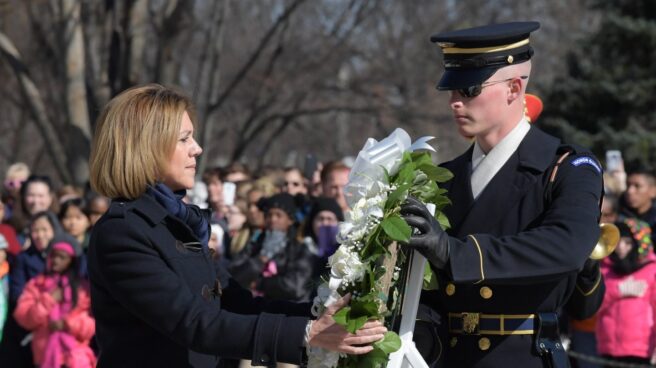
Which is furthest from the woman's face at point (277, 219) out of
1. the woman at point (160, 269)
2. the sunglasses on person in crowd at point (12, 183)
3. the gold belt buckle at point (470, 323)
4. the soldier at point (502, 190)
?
the woman at point (160, 269)

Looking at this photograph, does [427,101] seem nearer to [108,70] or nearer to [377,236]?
[108,70]

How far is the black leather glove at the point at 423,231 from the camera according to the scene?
3650mm

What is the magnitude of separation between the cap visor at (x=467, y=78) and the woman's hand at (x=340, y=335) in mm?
988

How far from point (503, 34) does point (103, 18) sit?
13.6 meters

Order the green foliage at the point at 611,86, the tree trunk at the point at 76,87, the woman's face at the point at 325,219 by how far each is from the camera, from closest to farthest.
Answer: the woman's face at the point at 325,219 → the tree trunk at the point at 76,87 → the green foliage at the point at 611,86

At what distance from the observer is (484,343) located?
4.29m

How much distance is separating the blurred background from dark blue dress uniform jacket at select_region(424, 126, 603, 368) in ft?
21.1

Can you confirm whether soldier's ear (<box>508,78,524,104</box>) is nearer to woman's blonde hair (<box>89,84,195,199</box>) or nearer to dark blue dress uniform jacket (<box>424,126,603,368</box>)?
dark blue dress uniform jacket (<box>424,126,603,368</box>)

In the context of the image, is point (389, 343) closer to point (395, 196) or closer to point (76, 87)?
point (395, 196)

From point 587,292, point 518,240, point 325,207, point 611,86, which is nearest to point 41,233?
point 325,207

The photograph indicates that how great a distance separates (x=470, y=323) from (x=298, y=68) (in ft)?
59.9

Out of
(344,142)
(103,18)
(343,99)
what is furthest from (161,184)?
(344,142)

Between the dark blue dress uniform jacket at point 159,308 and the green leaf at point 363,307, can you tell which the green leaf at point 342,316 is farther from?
the dark blue dress uniform jacket at point 159,308

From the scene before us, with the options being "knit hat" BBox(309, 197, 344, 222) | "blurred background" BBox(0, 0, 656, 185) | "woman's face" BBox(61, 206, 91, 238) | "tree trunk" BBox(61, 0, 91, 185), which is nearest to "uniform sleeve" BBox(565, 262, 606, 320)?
"knit hat" BBox(309, 197, 344, 222)
